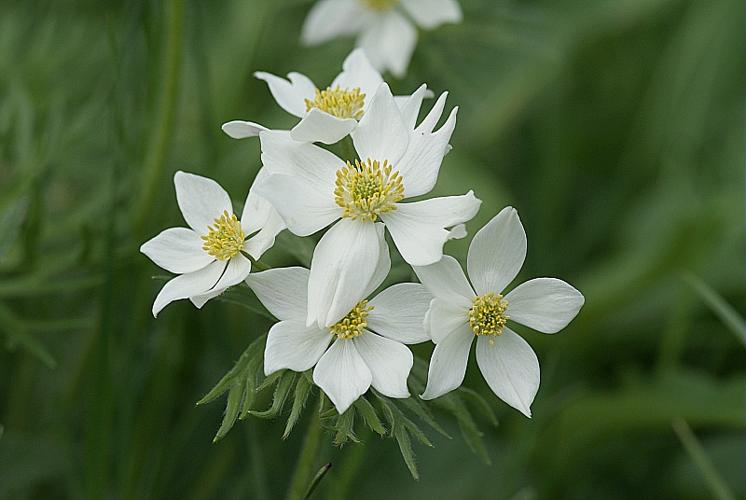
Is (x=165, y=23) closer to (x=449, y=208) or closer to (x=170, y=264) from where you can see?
(x=170, y=264)

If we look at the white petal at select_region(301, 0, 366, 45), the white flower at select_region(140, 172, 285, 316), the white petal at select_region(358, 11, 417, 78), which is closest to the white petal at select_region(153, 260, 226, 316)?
the white flower at select_region(140, 172, 285, 316)

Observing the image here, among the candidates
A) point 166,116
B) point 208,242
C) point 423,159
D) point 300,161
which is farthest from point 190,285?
point 166,116

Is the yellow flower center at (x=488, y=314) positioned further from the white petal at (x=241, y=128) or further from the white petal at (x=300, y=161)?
the white petal at (x=241, y=128)

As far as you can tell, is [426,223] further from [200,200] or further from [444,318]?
[200,200]

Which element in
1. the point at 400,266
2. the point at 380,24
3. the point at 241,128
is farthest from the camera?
the point at 380,24

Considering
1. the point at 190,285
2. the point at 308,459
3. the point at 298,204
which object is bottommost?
the point at 308,459
